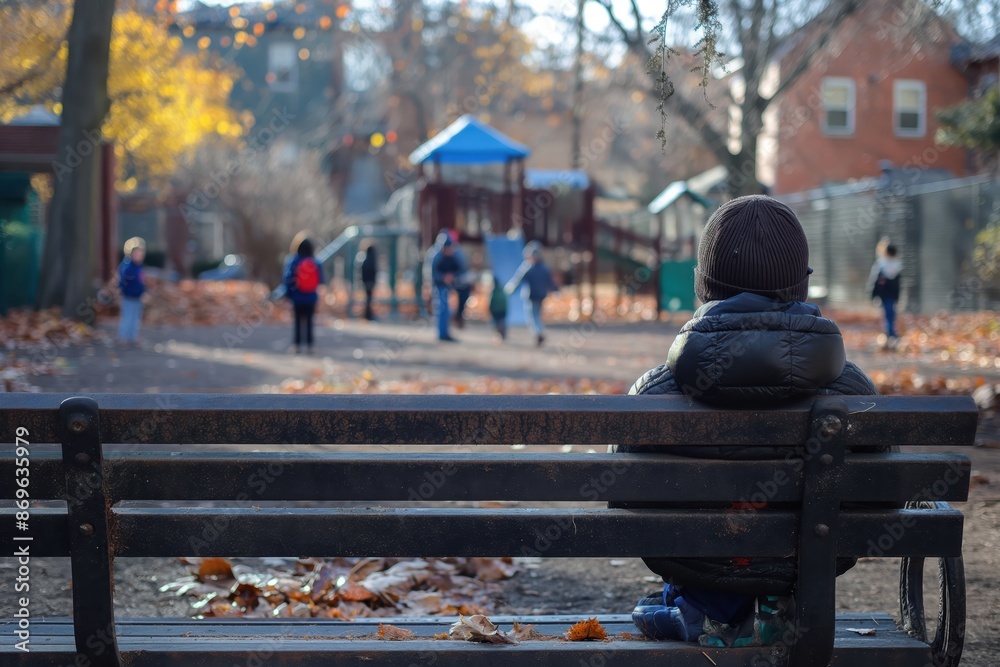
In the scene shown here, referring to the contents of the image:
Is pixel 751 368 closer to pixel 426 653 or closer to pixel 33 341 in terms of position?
pixel 426 653

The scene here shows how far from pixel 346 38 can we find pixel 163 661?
138ft

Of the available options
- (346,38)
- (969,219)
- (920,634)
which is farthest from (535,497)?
(346,38)

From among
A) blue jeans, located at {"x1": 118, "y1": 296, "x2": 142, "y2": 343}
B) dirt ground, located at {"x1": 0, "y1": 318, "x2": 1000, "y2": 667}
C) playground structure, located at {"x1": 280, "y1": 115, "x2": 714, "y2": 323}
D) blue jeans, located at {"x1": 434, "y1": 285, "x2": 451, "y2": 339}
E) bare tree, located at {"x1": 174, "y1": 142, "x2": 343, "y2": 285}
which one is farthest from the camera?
bare tree, located at {"x1": 174, "y1": 142, "x2": 343, "y2": 285}

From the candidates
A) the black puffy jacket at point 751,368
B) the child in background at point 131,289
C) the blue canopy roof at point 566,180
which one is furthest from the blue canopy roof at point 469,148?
the black puffy jacket at point 751,368

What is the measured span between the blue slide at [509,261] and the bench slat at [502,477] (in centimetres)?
1896

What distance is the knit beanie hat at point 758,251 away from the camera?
2.82 meters

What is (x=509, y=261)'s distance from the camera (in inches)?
915

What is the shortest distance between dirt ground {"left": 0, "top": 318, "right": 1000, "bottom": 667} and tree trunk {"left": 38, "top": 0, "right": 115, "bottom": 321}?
158cm

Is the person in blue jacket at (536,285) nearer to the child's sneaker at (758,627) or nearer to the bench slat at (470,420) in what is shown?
the child's sneaker at (758,627)

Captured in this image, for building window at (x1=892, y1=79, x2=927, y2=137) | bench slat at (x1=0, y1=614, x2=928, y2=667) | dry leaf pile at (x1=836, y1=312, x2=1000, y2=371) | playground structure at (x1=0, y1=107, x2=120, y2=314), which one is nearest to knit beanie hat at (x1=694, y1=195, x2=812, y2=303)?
bench slat at (x1=0, y1=614, x2=928, y2=667)

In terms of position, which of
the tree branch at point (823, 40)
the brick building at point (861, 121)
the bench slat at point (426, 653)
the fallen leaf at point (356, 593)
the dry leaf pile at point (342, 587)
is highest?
the brick building at point (861, 121)

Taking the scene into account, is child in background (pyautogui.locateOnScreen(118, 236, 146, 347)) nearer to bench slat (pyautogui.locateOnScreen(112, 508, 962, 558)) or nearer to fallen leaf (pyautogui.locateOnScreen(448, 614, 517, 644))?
fallen leaf (pyautogui.locateOnScreen(448, 614, 517, 644))

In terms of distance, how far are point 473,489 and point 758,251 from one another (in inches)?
38.3

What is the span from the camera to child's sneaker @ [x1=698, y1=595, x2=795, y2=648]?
2.81 metres
